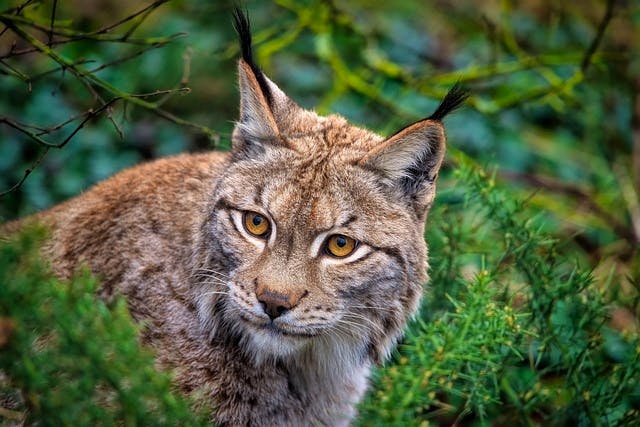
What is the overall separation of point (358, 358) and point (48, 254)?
6.04 feet

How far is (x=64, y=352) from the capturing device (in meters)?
2.96

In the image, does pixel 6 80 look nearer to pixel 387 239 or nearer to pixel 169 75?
pixel 169 75

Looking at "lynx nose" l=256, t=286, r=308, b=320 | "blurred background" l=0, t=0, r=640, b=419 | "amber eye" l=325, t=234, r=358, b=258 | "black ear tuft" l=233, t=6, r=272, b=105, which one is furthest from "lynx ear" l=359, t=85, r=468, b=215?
"blurred background" l=0, t=0, r=640, b=419

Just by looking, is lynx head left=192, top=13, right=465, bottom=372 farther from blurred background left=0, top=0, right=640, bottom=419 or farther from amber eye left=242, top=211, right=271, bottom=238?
blurred background left=0, top=0, right=640, bottom=419

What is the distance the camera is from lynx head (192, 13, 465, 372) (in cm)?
421

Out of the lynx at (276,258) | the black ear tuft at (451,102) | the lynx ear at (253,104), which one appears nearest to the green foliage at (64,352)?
the lynx at (276,258)

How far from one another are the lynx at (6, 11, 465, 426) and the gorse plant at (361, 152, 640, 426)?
0.30 metres

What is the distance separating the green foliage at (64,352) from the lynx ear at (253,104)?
1751 mm

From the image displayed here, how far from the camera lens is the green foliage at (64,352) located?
2.84 meters

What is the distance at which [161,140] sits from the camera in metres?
8.68

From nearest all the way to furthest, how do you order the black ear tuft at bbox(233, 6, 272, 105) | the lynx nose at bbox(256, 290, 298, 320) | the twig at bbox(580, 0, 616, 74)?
the lynx nose at bbox(256, 290, 298, 320) < the black ear tuft at bbox(233, 6, 272, 105) < the twig at bbox(580, 0, 616, 74)

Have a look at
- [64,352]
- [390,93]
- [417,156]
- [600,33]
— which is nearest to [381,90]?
[390,93]

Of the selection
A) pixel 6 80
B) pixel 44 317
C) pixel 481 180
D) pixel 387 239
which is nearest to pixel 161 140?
pixel 6 80

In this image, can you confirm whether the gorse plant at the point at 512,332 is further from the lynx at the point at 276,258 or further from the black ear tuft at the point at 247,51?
the black ear tuft at the point at 247,51
